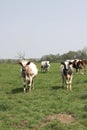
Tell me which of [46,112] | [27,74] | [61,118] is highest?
[27,74]

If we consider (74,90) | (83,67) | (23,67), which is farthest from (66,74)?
(83,67)

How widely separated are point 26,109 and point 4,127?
2594mm

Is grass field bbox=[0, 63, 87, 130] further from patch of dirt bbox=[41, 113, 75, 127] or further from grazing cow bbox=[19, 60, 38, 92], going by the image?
grazing cow bbox=[19, 60, 38, 92]

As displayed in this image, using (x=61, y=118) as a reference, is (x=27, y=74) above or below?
above

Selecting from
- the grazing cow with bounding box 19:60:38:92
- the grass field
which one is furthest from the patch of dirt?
the grazing cow with bounding box 19:60:38:92

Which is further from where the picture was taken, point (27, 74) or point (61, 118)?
point (27, 74)

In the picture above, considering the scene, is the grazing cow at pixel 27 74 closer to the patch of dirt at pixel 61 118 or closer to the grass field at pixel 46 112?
the grass field at pixel 46 112

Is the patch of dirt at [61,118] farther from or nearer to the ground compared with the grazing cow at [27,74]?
nearer to the ground

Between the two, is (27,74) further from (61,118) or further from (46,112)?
(61,118)

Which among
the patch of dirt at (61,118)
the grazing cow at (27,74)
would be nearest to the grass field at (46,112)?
the patch of dirt at (61,118)

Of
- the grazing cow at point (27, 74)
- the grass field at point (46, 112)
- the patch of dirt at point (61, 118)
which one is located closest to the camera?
the grass field at point (46, 112)

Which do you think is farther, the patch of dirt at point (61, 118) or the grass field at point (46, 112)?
the patch of dirt at point (61, 118)

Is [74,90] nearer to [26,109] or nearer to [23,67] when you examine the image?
[23,67]

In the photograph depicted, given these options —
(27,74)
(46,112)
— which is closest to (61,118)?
(46,112)
